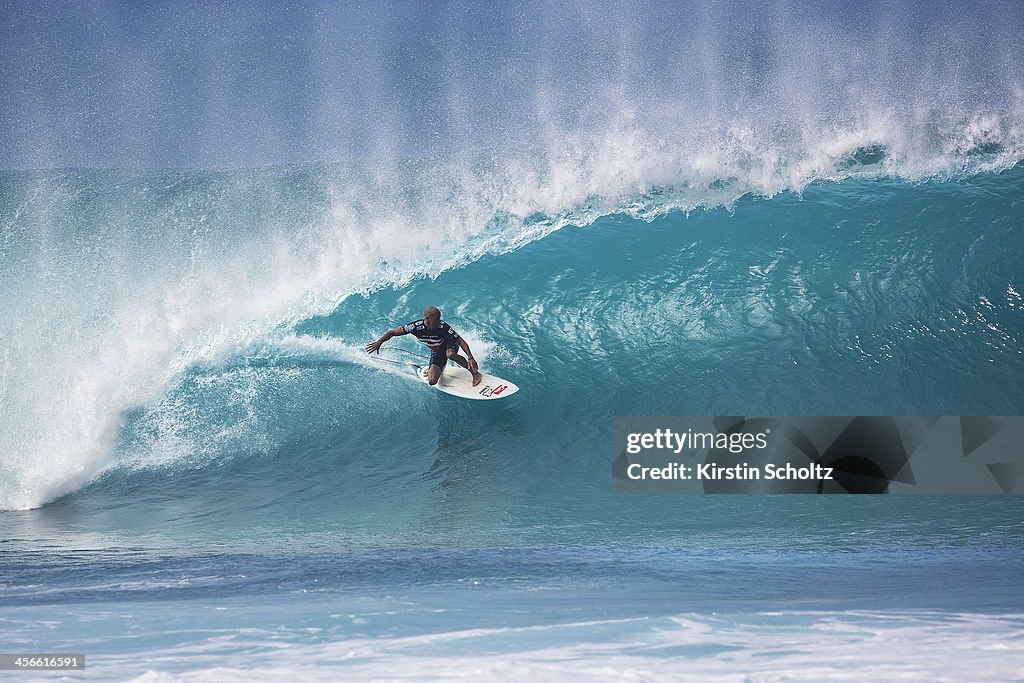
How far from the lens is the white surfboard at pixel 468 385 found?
7301 mm

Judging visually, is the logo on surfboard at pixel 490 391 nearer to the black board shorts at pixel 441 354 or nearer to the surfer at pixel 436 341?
the surfer at pixel 436 341

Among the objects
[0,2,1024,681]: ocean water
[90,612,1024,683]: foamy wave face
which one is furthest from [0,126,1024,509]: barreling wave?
[90,612,1024,683]: foamy wave face

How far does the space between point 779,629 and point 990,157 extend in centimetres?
801

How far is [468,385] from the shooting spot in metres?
7.32

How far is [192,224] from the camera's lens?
10984 mm

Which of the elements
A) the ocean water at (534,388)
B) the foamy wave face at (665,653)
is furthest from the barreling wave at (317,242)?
the foamy wave face at (665,653)

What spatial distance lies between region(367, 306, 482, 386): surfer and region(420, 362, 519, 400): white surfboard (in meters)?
0.09

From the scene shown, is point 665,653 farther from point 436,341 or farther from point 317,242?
Answer: point 317,242

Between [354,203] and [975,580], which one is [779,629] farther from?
[354,203]

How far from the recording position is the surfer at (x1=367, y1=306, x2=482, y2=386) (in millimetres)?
6797

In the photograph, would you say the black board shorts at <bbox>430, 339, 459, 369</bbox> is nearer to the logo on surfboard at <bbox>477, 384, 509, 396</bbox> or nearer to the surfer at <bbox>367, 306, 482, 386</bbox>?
the surfer at <bbox>367, 306, 482, 386</bbox>

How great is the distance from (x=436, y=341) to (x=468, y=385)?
1.84 ft

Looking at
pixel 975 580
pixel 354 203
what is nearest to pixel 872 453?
pixel 975 580

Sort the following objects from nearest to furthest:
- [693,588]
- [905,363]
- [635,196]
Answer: [693,588] → [905,363] → [635,196]
